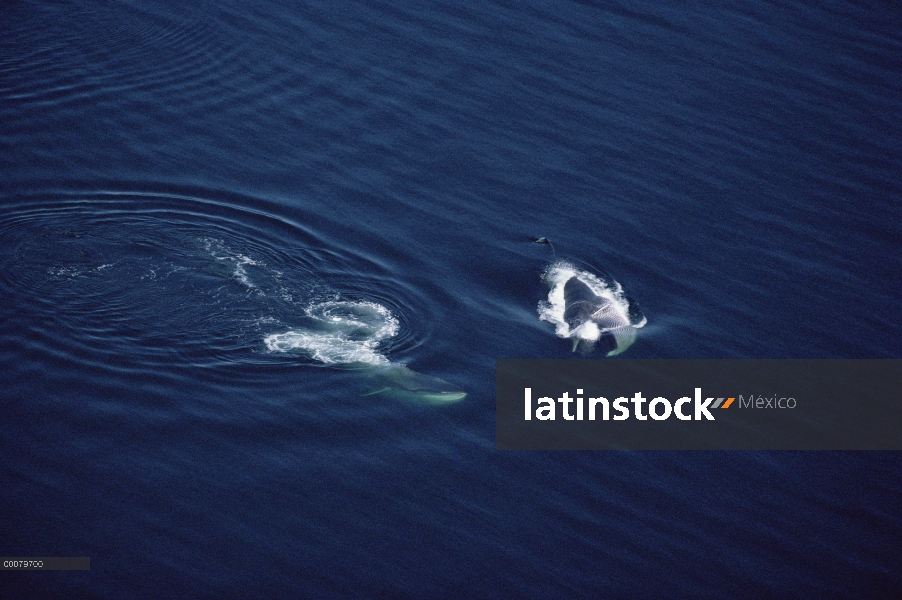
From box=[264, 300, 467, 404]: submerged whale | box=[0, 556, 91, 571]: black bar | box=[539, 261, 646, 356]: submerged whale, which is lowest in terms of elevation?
box=[0, 556, 91, 571]: black bar

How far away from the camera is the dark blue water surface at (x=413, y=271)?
1437 inches

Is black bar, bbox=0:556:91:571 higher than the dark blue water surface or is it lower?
lower

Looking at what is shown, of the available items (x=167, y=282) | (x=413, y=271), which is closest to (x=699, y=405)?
(x=413, y=271)

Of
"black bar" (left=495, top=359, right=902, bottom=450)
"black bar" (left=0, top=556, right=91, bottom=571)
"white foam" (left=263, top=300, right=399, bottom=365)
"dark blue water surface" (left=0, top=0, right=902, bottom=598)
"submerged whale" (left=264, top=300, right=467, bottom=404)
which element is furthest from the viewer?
"white foam" (left=263, top=300, right=399, bottom=365)

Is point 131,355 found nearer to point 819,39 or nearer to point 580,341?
point 580,341

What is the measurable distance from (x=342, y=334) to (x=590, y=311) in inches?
464

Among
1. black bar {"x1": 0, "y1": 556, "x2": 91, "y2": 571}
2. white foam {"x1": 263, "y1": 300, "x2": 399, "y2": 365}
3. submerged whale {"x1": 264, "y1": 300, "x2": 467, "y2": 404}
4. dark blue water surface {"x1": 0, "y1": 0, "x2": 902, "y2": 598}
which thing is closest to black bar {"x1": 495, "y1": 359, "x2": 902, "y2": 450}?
dark blue water surface {"x1": 0, "y1": 0, "x2": 902, "y2": 598}

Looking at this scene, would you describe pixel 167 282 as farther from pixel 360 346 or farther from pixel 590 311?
pixel 590 311

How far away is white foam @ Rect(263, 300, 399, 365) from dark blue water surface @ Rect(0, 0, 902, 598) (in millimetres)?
171

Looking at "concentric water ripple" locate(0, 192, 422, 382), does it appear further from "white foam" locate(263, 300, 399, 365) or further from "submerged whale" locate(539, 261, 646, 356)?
"submerged whale" locate(539, 261, 646, 356)

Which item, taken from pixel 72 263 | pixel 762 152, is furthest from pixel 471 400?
pixel 762 152

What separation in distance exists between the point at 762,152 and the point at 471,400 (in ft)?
93.8

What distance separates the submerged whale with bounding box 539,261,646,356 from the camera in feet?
151

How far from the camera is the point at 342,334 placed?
144 ft
